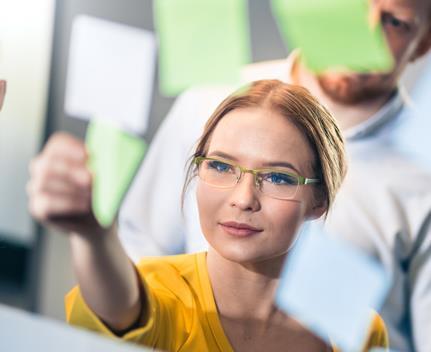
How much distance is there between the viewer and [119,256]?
167cm

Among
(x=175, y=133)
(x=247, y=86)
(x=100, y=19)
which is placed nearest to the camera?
(x=247, y=86)

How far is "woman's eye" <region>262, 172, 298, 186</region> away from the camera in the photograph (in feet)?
5.17

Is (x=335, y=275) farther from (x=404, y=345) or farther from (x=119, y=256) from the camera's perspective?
(x=119, y=256)

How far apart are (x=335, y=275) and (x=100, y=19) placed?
33.0 inches

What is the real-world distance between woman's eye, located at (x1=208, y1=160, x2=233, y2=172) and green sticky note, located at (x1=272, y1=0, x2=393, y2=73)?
0.86 feet

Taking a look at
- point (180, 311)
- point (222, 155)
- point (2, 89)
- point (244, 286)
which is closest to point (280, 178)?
point (222, 155)

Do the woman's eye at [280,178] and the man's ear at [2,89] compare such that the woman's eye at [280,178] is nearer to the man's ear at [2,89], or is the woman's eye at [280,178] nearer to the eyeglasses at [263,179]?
the eyeglasses at [263,179]

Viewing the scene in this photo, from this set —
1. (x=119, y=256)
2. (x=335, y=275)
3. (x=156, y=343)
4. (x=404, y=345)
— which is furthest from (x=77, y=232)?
(x=404, y=345)

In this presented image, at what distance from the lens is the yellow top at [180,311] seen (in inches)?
64.7

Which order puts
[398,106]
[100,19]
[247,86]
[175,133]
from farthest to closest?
1. [100,19]
2. [175,133]
3. [247,86]
4. [398,106]

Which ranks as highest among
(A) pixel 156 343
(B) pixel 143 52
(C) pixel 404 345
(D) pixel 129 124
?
(B) pixel 143 52

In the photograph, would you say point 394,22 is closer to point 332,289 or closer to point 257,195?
point 257,195

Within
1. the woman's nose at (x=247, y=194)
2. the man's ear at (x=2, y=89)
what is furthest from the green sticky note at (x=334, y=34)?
the man's ear at (x=2, y=89)

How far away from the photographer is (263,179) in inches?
62.7
